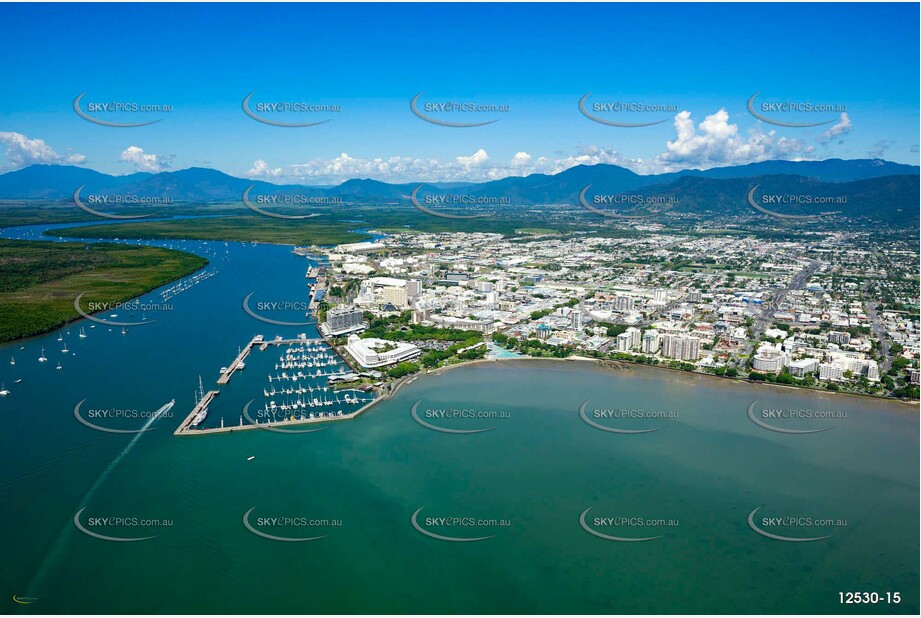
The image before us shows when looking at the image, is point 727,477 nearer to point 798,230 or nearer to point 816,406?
point 816,406

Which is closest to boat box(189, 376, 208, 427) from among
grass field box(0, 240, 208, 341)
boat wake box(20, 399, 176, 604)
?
boat wake box(20, 399, 176, 604)

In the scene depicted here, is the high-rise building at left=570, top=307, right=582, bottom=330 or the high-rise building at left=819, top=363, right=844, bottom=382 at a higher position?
the high-rise building at left=570, top=307, right=582, bottom=330

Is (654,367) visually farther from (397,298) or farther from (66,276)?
(66,276)

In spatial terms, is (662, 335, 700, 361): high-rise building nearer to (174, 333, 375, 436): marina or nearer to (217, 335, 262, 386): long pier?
(174, 333, 375, 436): marina

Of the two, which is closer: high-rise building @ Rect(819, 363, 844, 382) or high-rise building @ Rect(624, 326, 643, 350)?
high-rise building @ Rect(819, 363, 844, 382)

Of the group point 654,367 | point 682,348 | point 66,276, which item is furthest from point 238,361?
point 66,276

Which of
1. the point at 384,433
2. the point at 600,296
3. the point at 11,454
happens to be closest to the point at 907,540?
the point at 384,433
